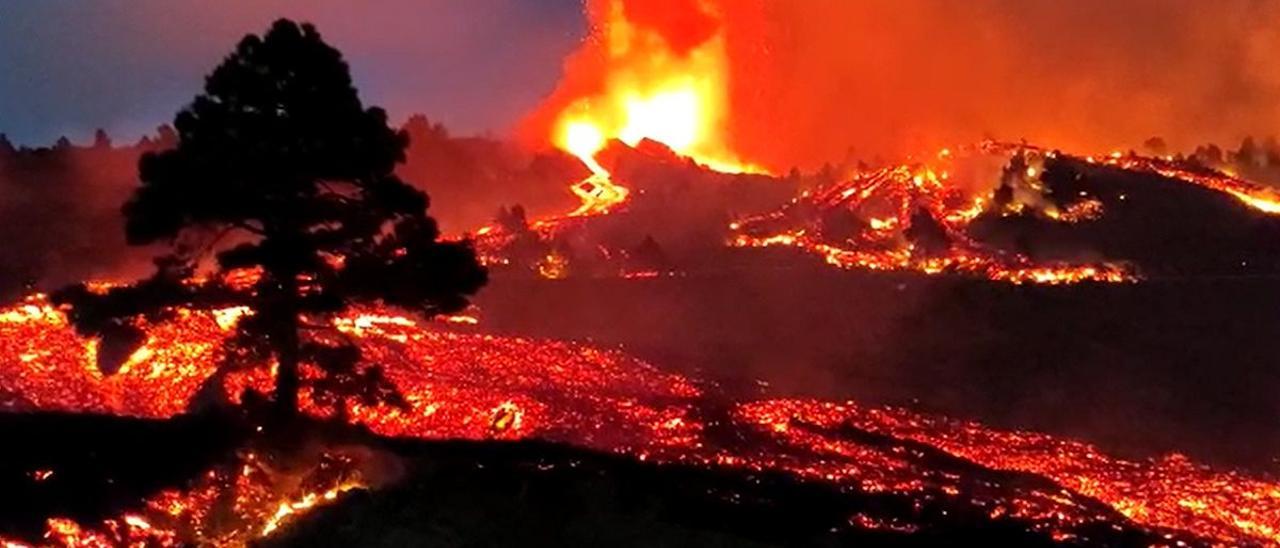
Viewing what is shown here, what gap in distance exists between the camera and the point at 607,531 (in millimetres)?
26453

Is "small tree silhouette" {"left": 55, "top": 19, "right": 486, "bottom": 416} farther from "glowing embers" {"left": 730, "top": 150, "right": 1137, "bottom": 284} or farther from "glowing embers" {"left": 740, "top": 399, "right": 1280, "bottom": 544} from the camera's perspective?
"glowing embers" {"left": 730, "top": 150, "right": 1137, "bottom": 284}

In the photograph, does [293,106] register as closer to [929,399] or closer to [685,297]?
[929,399]

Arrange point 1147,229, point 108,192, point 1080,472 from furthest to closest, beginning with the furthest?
point 108,192, point 1147,229, point 1080,472

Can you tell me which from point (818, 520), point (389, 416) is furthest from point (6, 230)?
point (818, 520)

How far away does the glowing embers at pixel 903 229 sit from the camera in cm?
7500

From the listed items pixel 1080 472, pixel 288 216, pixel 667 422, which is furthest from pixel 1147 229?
pixel 288 216

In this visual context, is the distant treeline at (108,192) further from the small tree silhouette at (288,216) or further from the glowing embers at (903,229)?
the small tree silhouette at (288,216)

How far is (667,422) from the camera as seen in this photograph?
48.2 metres

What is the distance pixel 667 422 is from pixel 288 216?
16.5 metres

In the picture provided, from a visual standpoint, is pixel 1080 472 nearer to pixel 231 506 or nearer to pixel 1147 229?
pixel 231 506

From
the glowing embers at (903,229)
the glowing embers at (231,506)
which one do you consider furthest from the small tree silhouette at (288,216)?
the glowing embers at (903,229)

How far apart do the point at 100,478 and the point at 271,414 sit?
19.0 ft

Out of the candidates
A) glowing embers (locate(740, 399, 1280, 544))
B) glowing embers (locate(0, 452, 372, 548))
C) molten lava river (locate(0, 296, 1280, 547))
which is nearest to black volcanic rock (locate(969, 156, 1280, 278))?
glowing embers (locate(740, 399, 1280, 544))

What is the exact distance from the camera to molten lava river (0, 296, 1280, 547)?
4072 centimetres
